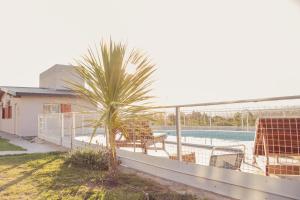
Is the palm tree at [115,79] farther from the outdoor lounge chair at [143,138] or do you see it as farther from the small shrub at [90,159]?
the small shrub at [90,159]

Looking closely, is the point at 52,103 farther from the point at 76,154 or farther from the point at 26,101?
the point at 76,154

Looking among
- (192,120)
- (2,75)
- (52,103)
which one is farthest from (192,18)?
(2,75)

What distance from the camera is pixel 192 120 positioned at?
15.8 ft

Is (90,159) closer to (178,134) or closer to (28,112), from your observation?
(178,134)

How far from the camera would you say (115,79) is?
4.65 m

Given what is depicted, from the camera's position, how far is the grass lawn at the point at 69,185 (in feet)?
13.2

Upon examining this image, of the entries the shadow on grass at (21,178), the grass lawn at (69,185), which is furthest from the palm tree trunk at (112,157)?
the shadow on grass at (21,178)

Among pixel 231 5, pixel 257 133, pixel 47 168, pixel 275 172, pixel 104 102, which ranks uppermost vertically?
pixel 231 5

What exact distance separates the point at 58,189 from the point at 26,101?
13550mm

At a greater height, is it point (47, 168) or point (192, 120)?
point (192, 120)

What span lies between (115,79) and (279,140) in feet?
9.27

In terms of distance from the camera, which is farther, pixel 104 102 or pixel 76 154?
pixel 76 154

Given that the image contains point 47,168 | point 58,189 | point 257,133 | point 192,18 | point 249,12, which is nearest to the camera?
point 257,133

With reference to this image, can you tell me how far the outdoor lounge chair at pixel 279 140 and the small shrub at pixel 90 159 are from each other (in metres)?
3.43
